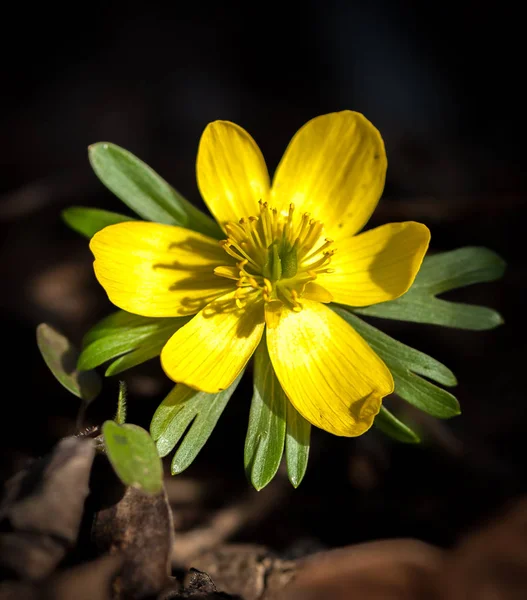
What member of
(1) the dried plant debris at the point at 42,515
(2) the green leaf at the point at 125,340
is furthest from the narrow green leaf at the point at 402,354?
(1) the dried plant debris at the point at 42,515

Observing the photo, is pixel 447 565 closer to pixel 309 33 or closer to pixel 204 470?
pixel 204 470

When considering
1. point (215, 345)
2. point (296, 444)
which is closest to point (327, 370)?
point (296, 444)

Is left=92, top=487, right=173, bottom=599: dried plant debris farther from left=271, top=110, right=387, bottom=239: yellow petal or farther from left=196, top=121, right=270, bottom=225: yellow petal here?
left=271, top=110, right=387, bottom=239: yellow petal

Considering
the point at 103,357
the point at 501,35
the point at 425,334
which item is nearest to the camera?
the point at 103,357

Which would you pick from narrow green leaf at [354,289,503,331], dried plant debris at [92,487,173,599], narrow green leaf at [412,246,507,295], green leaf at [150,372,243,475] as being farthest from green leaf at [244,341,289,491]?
narrow green leaf at [412,246,507,295]

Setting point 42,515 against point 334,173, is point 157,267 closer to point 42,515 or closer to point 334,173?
point 334,173

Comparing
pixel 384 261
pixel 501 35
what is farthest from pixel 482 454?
pixel 501 35
